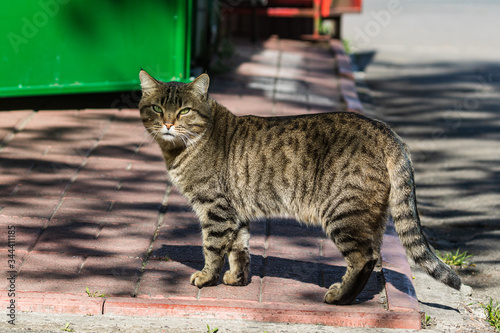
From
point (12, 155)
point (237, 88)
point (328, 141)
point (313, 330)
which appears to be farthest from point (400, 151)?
point (237, 88)

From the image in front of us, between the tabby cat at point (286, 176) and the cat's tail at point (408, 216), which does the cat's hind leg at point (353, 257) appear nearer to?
the tabby cat at point (286, 176)

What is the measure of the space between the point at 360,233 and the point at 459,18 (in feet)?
44.2

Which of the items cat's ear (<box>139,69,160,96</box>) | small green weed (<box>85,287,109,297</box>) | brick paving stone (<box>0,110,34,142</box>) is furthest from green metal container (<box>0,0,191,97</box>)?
small green weed (<box>85,287,109,297</box>)

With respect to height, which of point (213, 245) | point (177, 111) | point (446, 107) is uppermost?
point (177, 111)

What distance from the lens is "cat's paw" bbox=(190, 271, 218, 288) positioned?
4.39m

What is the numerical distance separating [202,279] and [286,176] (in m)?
0.85

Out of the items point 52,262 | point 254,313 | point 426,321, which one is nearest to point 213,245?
point 254,313

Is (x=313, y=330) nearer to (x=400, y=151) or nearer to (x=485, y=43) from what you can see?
(x=400, y=151)

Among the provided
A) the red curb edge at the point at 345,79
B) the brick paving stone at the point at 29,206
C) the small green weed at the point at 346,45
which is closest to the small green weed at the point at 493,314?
the brick paving stone at the point at 29,206

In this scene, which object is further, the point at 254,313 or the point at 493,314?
the point at 493,314

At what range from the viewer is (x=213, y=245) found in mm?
4395

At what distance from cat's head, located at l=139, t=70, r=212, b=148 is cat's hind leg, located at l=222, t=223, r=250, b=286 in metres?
0.71

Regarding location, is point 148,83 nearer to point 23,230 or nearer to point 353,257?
point 23,230

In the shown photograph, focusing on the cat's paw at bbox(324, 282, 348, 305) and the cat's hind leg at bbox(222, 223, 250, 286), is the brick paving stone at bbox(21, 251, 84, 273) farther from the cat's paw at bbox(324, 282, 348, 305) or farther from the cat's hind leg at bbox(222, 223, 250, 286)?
the cat's paw at bbox(324, 282, 348, 305)
